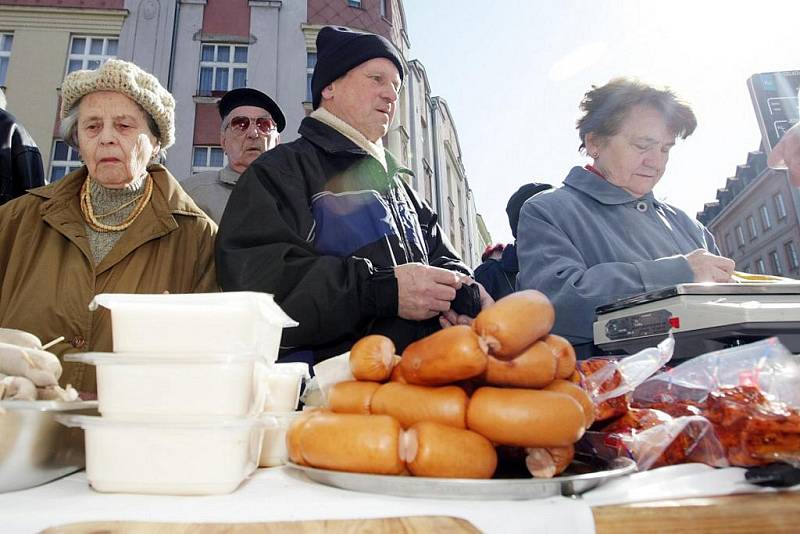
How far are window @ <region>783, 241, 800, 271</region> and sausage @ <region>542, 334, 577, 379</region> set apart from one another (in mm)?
36861

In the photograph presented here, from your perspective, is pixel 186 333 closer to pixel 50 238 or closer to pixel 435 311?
pixel 435 311

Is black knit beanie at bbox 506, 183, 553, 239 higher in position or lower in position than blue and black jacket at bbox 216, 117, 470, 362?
higher

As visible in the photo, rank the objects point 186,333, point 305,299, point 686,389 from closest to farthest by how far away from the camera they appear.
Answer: point 186,333 → point 686,389 → point 305,299

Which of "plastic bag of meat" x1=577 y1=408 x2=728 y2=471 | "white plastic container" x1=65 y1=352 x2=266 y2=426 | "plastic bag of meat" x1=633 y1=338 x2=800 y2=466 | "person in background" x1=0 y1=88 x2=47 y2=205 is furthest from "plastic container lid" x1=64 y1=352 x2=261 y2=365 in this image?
"person in background" x1=0 y1=88 x2=47 y2=205

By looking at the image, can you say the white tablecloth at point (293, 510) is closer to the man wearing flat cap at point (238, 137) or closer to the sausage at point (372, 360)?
the sausage at point (372, 360)

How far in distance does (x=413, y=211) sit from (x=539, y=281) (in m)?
0.56

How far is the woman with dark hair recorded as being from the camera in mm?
1752

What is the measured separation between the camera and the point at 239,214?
1.51m

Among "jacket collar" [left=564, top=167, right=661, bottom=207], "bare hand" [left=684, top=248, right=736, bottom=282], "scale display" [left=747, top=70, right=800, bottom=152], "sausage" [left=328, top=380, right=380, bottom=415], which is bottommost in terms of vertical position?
"sausage" [left=328, top=380, right=380, bottom=415]

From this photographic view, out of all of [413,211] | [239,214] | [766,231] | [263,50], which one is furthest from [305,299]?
[766,231]

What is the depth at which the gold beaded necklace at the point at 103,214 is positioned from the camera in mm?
1803

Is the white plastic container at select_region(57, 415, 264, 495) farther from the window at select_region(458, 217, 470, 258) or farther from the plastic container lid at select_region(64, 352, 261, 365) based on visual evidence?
the window at select_region(458, 217, 470, 258)

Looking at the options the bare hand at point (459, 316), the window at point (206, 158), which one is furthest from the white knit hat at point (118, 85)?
the window at point (206, 158)

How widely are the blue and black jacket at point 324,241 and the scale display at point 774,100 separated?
2.13m
